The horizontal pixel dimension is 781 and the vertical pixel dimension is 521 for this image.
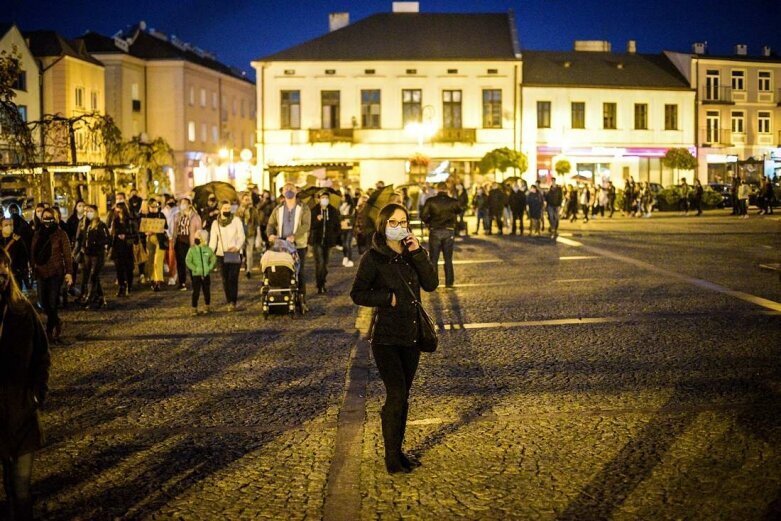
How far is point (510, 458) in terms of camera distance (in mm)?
6508

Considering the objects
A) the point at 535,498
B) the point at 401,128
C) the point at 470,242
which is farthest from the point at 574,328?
the point at 401,128

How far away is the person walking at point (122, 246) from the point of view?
671 inches

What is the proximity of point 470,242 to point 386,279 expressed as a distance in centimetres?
2295

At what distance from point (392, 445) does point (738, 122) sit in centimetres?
6522

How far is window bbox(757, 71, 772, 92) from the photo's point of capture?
6712 cm

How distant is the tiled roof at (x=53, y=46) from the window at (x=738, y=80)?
138 feet

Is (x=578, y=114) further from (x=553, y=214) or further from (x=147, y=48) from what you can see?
(x=147, y=48)

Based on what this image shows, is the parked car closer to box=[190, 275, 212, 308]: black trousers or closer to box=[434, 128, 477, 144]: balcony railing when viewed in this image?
box=[434, 128, 477, 144]: balcony railing

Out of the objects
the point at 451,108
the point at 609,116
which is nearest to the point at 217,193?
the point at 451,108

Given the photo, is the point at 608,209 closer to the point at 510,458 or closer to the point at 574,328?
the point at 574,328

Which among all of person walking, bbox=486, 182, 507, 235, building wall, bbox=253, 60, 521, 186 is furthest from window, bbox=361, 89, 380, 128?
person walking, bbox=486, 182, 507, 235

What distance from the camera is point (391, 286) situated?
21.1 feet

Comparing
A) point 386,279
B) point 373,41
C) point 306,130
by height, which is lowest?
point 386,279

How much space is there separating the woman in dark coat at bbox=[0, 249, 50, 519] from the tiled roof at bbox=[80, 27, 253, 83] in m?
62.1
